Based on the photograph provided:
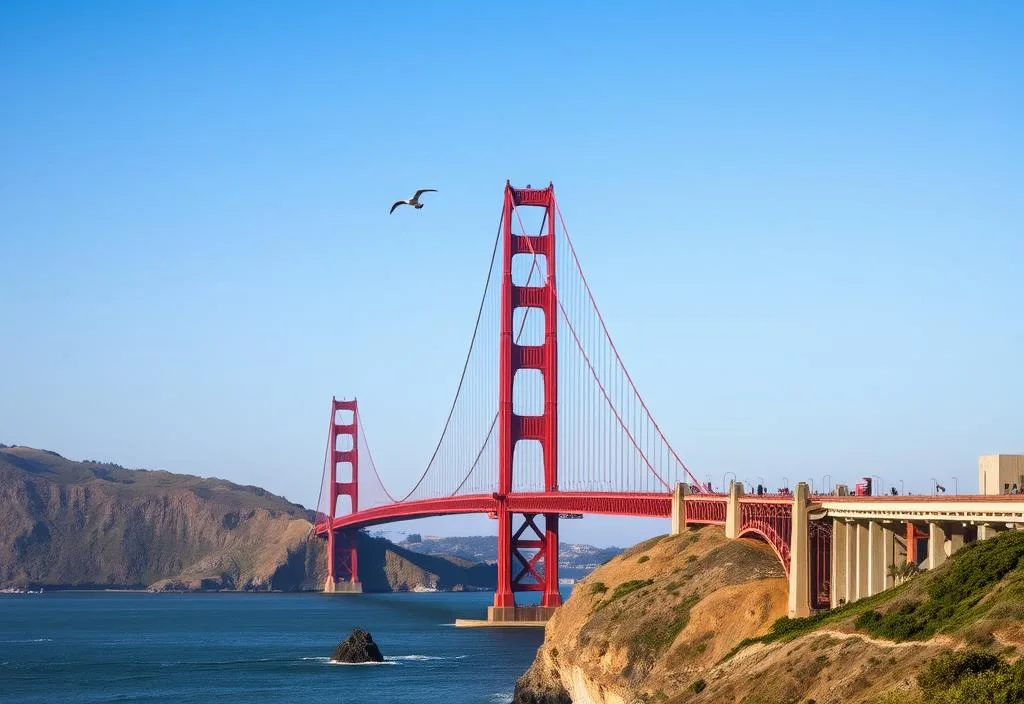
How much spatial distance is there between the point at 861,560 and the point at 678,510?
2339 cm

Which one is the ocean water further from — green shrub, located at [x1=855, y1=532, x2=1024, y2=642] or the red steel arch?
green shrub, located at [x1=855, y1=532, x2=1024, y2=642]

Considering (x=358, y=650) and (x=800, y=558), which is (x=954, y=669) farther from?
(x=358, y=650)

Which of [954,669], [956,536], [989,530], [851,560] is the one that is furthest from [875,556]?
[954,669]

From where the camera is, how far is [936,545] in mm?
47250

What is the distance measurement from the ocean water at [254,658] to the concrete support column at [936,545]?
28.3m

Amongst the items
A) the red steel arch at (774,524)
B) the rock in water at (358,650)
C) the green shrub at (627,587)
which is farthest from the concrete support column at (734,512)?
the rock in water at (358,650)

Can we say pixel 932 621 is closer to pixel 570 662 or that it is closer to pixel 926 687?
pixel 926 687

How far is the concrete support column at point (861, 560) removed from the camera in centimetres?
5172

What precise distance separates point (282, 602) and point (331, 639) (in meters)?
76.6

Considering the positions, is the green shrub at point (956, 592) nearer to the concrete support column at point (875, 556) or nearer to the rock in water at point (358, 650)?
the concrete support column at point (875, 556)

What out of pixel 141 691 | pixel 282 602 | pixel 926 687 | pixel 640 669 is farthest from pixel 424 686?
pixel 282 602

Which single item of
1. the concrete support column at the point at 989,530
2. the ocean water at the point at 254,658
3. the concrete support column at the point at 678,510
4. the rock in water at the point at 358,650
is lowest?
the ocean water at the point at 254,658

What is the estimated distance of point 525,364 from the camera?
112125mm

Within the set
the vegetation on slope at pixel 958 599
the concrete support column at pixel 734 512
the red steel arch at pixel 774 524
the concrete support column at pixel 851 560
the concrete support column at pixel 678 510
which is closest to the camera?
the vegetation on slope at pixel 958 599
